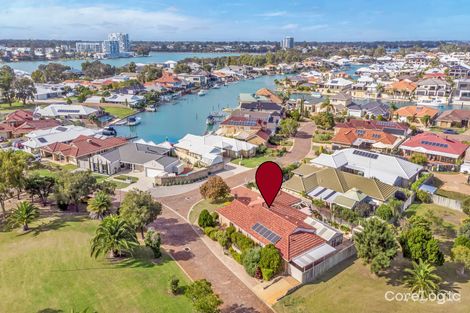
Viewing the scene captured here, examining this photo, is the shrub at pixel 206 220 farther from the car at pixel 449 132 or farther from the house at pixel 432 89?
the house at pixel 432 89

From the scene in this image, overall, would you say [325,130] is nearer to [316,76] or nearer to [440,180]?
[440,180]

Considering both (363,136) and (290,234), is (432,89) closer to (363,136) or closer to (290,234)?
(363,136)

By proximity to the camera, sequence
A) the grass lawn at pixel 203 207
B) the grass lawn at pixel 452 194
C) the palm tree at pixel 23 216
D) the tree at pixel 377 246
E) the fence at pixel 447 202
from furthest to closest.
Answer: the grass lawn at pixel 452 194 → the fence at pixel 447 202 → the grass lawn at pixel 203 207 → the palm tree at pixel 23 216 → the tree at pixel 377 246

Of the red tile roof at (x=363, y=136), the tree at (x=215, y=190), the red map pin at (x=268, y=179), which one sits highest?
the red map pin at (x=268, y=179)

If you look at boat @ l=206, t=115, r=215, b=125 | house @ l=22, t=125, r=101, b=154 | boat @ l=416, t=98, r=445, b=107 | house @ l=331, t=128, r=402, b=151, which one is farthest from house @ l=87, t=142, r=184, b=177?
boat @ l=416, t=98, r=445, b=107

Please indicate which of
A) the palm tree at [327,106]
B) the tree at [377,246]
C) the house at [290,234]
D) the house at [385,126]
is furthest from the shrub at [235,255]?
the palm tree at [327,106]

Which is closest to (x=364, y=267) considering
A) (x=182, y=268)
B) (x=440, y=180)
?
(x=182, y=268)

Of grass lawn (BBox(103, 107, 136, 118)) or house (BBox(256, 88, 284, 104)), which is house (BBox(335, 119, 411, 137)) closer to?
house (BBox(256, 88, 284, 104))
